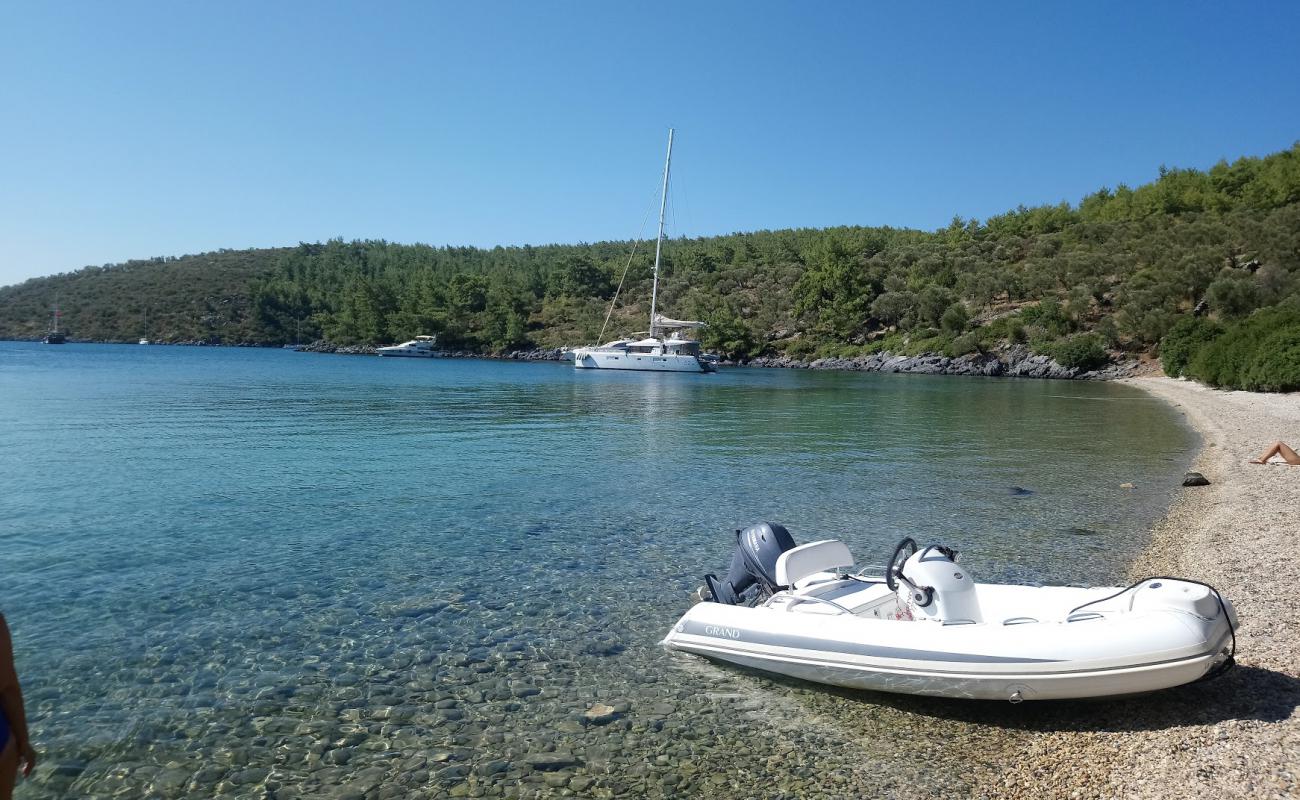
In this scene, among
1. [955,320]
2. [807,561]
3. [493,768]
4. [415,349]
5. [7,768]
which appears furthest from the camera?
[415,349]

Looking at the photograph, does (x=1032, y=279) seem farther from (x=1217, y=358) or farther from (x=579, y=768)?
(x=579, y=768)

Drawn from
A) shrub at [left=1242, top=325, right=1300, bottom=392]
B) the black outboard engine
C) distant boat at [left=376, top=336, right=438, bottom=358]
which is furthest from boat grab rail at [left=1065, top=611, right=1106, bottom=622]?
distant boat at [left=376, top=336, right=438, bottom=358]

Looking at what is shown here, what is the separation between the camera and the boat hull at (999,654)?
16.6ft

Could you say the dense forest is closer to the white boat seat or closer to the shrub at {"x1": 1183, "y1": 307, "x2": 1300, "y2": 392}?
the shrub at {"x1": 1183, "y1": 307, "x2": 1300, "y2": 392}

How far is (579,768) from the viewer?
16.1ft

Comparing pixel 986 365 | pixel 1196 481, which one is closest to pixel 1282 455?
pixel 1196 481

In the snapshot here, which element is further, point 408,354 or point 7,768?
point 408,354

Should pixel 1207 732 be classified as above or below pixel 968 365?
below

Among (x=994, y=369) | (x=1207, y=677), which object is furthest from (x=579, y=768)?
(x=994, y=369)

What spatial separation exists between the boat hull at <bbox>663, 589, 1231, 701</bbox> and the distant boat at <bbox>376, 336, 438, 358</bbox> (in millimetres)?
109351

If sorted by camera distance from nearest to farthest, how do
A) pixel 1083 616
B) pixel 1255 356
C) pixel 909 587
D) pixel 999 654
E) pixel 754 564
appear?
pixel 999 654
pixel 1083 616
pixel 909 587
pixel 754 564
pixel 1255 356

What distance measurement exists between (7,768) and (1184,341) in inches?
2440

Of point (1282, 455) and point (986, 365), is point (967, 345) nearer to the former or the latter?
point (986, 365)

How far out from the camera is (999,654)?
5262mm
